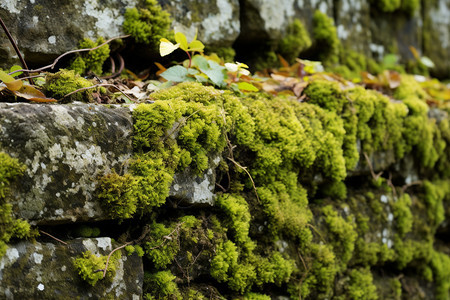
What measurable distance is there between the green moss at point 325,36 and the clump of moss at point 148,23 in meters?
1.52

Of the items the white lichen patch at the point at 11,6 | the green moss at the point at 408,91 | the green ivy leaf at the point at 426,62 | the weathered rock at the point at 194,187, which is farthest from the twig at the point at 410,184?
the white lichen patch at the point at 11,6

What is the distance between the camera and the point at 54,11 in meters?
2.21

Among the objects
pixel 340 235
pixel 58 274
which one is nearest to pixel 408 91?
pixel 340 235

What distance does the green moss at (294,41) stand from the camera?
3346 mm

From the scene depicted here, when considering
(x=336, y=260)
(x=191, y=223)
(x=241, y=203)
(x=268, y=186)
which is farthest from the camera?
(x=336, y=260)

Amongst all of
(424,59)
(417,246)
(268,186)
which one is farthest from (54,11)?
(424,59)

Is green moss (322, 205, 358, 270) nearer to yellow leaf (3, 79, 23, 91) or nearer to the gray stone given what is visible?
yellow leaf (3, 79, 23, 91)

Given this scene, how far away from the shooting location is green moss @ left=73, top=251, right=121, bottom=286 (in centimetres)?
A: 153

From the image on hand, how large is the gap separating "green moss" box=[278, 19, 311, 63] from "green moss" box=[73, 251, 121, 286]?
2.36m

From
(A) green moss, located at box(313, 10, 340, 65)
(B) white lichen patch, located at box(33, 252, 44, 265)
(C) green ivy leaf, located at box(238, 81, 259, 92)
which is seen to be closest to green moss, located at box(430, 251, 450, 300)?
(A) green moss, located at box(313, 10, 340, 65)

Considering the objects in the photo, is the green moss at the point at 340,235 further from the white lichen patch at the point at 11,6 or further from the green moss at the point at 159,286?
the white lichen patch at the point at 11,6

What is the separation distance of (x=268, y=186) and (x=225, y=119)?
494 mm

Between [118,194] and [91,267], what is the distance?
0.29 metres

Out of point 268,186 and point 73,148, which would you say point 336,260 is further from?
point 73,148
